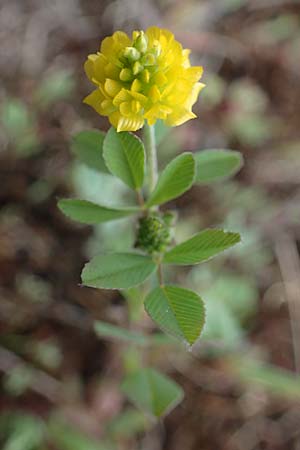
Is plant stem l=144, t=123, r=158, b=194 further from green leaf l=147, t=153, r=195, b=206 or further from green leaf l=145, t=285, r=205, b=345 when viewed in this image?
green leaf l=145, t=285, r=205, b=345

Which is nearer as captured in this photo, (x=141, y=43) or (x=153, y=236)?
(x=141, y=43)

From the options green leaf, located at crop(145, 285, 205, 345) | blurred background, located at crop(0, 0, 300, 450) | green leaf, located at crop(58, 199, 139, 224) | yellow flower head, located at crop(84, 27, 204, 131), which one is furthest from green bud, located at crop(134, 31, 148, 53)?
blurred background, located at crop(0, 0, 300, 450)

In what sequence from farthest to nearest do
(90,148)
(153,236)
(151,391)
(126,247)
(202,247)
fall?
(126,247) < (151,391) < (90,148) < (153,236) < (202,247)

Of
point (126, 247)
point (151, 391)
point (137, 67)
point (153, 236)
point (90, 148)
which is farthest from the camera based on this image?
point (126, 247)

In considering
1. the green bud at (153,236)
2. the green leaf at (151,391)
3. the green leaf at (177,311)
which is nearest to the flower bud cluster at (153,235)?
the green bud at (153,236)

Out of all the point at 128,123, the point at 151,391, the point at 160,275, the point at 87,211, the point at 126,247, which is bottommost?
the point at 151,391

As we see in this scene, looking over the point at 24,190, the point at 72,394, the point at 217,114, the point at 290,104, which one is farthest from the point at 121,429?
the point at 290,104

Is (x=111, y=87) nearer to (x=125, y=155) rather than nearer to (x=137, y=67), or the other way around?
(x=137, y=67)

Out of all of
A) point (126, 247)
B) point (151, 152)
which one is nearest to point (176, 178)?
point (151, 152)
